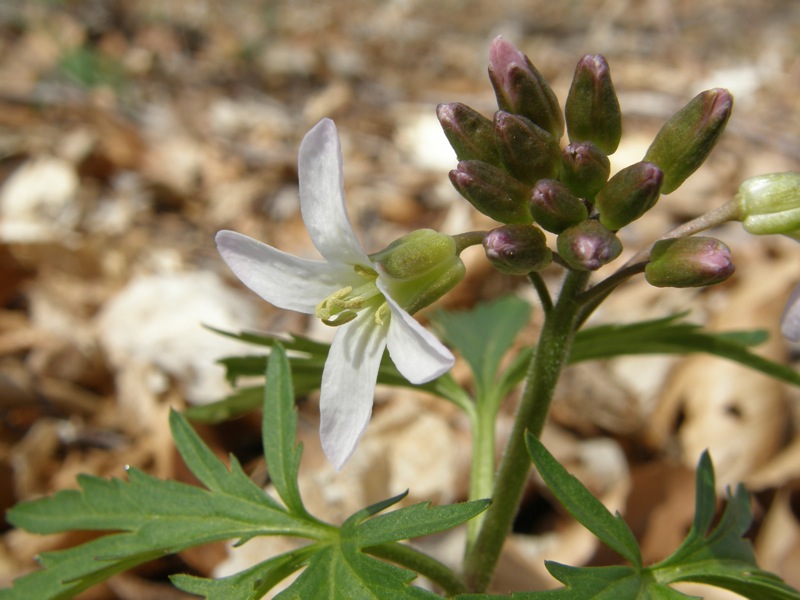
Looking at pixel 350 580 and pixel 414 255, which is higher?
pixel 414 255

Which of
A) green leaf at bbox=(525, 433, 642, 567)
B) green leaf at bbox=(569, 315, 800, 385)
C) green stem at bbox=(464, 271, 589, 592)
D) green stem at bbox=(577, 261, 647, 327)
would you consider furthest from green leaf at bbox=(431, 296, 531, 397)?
green leaf at bbox=(525, 433, 642, 567)

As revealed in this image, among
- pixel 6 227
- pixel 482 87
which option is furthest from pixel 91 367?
pixel 482 87

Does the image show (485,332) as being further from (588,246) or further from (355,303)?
(588,246)

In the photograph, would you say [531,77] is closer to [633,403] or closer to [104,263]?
[633,403]

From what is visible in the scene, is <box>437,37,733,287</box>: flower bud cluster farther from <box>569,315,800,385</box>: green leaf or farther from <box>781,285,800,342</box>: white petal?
<box>569,315,800,385</box>: green leaf

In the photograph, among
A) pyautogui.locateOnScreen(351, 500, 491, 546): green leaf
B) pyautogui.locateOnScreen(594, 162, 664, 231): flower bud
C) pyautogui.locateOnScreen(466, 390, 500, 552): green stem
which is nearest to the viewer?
pyautogui.locateOnScreen(351, 500, 491, 546): green leaf

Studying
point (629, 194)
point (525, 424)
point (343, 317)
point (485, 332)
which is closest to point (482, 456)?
point (525, 424)
